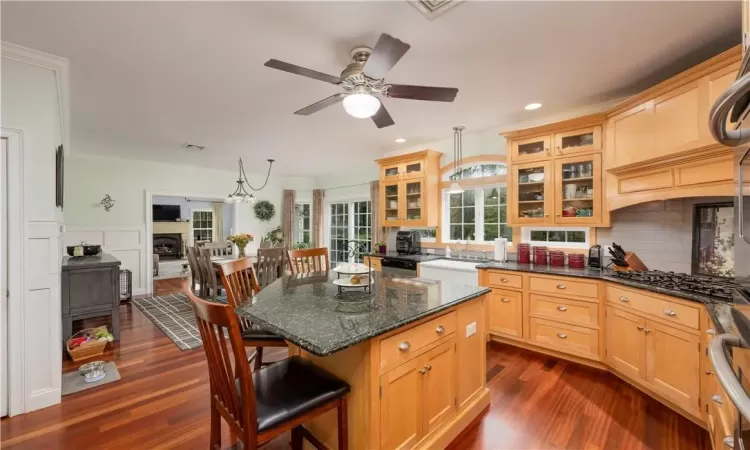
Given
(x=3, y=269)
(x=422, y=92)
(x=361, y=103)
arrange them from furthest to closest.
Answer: (x=3, y=269) < (x=422, y=92) < (x=361, y=103)

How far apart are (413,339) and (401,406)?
320mm

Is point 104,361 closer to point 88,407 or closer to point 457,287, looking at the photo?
point 88,407

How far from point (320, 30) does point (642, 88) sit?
279 cm

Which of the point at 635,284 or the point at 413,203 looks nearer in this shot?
the point at 635,284

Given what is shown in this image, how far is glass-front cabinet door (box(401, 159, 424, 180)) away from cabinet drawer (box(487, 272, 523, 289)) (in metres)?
1.77

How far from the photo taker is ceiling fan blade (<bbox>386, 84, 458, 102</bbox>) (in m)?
1.92

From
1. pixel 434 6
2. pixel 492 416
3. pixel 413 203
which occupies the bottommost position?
pixel 492 416

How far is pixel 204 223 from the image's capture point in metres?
Answer: 10.6

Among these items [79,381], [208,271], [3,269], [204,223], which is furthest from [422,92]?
[204,223]

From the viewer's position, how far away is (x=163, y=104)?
122 inches

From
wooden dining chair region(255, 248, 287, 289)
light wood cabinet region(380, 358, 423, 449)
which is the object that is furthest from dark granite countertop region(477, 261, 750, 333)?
wooden dining chair region(255, 248, 287, 289)

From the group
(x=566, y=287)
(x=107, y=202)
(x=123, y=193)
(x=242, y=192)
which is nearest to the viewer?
(x=566, y=287)

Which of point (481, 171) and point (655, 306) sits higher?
point (481, 171)

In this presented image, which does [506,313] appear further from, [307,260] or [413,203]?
[307,260]
